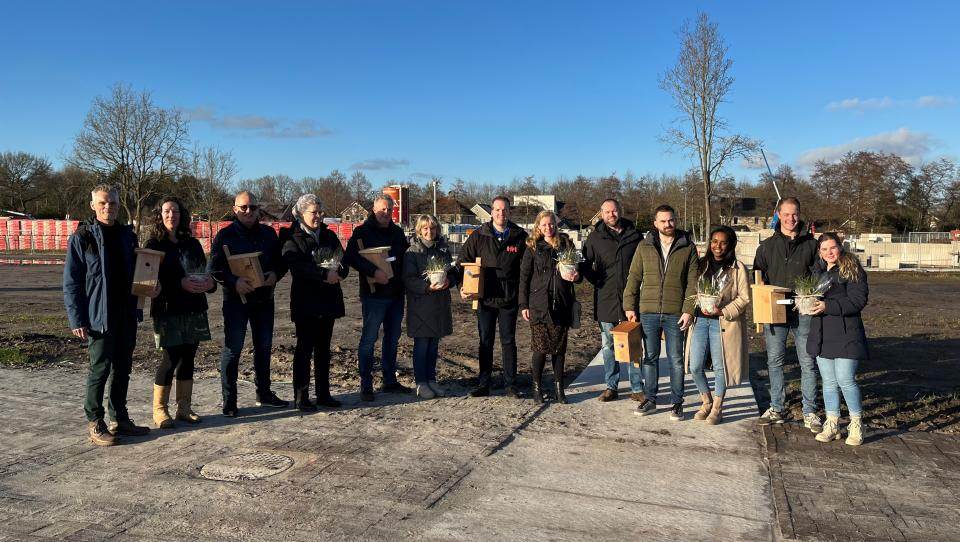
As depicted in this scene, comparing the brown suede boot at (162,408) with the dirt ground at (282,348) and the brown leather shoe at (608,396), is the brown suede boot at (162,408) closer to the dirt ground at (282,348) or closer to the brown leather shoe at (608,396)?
the dirt ground at (282,348)

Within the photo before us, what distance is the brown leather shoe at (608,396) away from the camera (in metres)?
6.90

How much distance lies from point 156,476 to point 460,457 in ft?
7.13

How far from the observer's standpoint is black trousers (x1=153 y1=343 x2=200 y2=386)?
19.2ft

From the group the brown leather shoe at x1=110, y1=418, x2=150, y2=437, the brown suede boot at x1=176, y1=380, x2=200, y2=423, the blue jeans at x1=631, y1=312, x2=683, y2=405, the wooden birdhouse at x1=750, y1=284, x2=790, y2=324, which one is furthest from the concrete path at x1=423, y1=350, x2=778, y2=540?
the brown leather shoe at x1=110, y1=418, x2=150, y2=437

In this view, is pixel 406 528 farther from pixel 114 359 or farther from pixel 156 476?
pixel 114 359

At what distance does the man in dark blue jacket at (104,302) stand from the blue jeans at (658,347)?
442 centimetres

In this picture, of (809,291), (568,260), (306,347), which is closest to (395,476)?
(306,347)

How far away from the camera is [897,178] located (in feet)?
186

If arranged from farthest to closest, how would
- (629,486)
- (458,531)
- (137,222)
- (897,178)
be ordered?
(897,178), (137,222), (629,486), (458,531)

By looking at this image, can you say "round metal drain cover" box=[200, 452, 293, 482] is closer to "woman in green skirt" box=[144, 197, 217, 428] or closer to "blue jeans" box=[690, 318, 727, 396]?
"woman in green skirt" box=[144, 197, 217, 428]

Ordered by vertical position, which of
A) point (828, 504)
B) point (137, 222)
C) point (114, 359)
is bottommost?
point (828, 504)

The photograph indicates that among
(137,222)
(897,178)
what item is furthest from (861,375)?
(897,178)

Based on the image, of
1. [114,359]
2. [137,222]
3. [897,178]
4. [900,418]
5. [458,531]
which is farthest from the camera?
[897,178]

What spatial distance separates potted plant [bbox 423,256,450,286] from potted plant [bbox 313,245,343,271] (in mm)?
962
